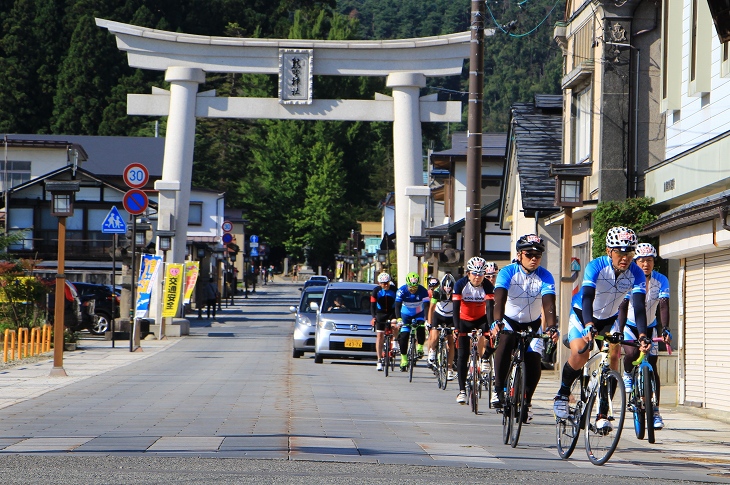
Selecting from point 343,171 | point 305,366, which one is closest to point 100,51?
point 343,171

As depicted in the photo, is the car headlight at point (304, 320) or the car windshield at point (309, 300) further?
the car windshield at point (309, 300)

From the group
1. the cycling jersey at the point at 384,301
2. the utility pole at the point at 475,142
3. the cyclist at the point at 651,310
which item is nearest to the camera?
the cyclist at the point at 651,310

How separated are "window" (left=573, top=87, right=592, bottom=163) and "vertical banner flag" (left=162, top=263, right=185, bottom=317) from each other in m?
14.1

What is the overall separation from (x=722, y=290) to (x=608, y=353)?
5722 mm

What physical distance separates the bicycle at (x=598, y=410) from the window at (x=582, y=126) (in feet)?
45.2

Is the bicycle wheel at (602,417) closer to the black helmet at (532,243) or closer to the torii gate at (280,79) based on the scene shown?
the black helmet at (532,243)

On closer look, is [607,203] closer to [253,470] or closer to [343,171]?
[253,470]

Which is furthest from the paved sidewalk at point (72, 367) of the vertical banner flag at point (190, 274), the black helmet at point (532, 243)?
the black helmet at point (532, 243)

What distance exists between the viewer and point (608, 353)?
9.38 metres

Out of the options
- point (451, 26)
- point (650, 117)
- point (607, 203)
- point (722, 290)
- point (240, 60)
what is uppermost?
point (451, 26)

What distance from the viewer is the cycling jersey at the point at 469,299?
15.0 m

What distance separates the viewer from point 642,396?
10109 millimetres

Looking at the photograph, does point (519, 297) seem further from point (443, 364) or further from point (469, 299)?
point (443, 364)

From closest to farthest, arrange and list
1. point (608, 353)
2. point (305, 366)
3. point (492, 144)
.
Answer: point (608, 353), point (305, 366), point (492, 144)
